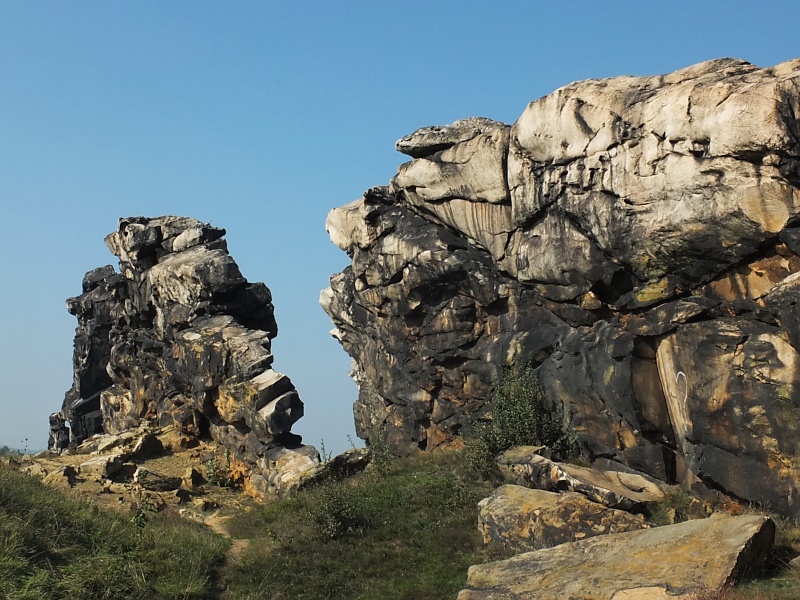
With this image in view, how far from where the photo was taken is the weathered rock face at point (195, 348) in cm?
3086

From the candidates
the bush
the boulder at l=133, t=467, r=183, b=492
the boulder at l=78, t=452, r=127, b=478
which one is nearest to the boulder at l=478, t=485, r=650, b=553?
the bush

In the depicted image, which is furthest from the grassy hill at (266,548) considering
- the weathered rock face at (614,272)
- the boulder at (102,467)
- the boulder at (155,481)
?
the boulder at (155,481)

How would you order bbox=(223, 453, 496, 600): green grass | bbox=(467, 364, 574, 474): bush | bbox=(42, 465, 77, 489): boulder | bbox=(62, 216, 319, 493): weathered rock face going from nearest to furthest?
bbox=(223, 453, 496, 600): green grass
bbox=(467, 364, 574, 474): bush
bbox=(42, 465, 77, 489): boulder
bbox=(62, 216, 319, 493): weathered rock face

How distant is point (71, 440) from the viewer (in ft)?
157

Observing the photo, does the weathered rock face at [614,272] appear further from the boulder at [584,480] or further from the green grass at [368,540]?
the green grass at [368,540]

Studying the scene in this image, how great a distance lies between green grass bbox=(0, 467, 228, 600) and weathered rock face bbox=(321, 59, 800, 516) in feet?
36.2

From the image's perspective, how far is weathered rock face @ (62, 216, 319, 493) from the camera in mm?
30859

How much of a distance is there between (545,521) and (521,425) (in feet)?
20.7

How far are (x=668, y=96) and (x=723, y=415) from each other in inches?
326

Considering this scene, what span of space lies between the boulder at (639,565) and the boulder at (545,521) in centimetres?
183

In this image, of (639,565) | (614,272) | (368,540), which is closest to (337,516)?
(368,540)

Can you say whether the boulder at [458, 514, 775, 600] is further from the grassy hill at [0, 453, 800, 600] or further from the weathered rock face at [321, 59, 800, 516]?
the weathered rock face at [321, 59, 800, 516]

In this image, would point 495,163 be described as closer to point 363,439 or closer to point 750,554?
point 363,439

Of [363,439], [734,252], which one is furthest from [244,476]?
[734,252]
